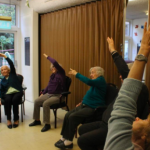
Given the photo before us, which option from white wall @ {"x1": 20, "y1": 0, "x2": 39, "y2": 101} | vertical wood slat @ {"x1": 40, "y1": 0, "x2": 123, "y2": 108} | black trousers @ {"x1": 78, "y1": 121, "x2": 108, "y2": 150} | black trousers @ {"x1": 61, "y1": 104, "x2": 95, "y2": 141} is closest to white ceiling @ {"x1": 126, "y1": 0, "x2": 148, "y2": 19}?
vertical wood slat @ {"x1": 40, "y1": 0, "x2": 123, "y2": 108}

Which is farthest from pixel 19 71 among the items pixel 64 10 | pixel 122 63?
pixel 122 63

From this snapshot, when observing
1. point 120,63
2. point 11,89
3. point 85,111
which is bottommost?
point 85,111

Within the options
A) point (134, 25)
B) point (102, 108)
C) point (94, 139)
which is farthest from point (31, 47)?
point (94, 139)

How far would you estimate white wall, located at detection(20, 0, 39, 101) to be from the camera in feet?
16.3

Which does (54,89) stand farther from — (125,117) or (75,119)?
(125,117)

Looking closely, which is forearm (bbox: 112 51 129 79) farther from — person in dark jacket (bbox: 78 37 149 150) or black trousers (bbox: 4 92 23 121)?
black trousers (bbox: 4 92 23 121)

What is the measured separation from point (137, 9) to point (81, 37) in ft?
3.76

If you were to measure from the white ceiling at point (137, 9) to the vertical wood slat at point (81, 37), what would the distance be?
407 mm

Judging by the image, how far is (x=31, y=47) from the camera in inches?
199

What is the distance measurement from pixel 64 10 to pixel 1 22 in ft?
5.10

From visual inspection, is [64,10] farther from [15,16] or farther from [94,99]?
[94,99]

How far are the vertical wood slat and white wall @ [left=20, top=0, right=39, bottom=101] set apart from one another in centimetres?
18

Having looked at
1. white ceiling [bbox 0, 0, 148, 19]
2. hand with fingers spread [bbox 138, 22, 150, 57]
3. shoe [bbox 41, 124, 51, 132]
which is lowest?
shoe [bbox 41, 124, 51, 132]

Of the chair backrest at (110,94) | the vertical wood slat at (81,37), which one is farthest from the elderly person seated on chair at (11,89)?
the chair backrest at (110,94)
